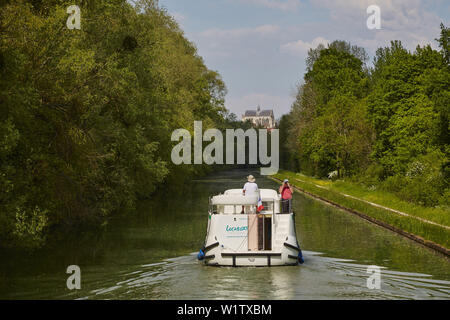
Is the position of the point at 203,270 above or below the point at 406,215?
below

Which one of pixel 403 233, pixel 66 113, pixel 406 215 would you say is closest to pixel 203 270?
pixel 66 113

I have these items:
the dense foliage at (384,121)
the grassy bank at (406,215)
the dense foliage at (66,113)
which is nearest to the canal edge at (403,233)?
the grassy bank at (406,215)

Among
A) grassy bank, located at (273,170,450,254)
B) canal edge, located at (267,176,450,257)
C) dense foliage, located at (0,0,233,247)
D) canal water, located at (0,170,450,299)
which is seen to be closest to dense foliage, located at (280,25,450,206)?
grassy bank, located at (273,170,450,254)

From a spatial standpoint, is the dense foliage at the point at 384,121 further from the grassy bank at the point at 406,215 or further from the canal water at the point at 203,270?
the canal water at the point at 203,270

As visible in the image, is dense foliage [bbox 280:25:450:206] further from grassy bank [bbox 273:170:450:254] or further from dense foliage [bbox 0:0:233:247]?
dense foliage [bbox 0:0:233:247]

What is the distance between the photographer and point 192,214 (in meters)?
36.6

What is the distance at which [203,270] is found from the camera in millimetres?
18266

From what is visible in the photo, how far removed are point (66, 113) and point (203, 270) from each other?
8762 millimetres

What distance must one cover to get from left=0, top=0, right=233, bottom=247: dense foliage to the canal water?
5.40ft

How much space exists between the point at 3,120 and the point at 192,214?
18.4 m

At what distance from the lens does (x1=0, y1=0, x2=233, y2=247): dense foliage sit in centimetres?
2000

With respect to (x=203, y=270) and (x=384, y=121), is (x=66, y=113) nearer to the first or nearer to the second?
(x=203, y=270)
